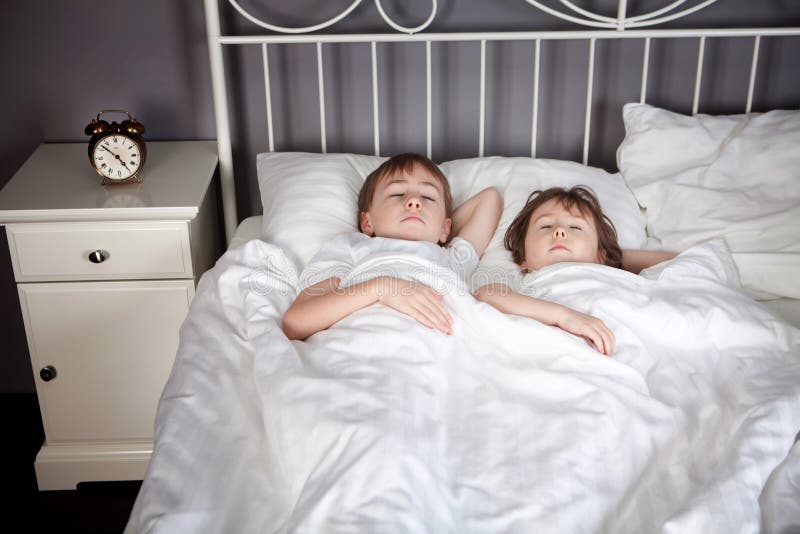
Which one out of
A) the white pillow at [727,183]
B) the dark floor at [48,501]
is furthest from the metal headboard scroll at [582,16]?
the dark floor at [48,501]

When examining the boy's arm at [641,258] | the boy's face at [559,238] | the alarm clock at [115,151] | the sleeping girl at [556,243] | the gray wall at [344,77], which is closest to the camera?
the sleeping girl at [556,243]

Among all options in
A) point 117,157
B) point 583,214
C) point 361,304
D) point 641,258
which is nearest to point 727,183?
point 641,258

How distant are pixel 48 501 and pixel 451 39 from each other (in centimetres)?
160

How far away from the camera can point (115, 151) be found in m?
1.99

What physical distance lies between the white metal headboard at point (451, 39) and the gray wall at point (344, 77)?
0.04 m

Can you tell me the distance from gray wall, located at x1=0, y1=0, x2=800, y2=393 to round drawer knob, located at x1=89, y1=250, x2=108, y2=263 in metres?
0.51

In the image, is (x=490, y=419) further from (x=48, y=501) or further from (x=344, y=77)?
(x=48, y=501)

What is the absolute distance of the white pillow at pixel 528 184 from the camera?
193 cm

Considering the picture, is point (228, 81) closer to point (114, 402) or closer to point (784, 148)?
point (114, 402)

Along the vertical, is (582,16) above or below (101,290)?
above

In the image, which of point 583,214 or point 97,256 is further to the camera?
point 97,256

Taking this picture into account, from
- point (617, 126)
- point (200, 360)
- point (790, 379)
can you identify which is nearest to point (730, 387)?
point (790, 379)

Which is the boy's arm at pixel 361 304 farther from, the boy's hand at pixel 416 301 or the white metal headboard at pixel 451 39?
the white metal headboard at pixel 451 39

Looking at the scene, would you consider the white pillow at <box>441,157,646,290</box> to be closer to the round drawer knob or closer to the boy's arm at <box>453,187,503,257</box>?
the boy's arm at <box>453,187,503,257</box>
